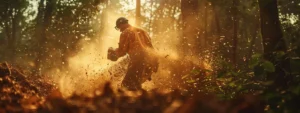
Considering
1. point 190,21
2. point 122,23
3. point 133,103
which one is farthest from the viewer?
point 190,21

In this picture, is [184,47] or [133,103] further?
[184,47]

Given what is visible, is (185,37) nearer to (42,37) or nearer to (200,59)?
(200,59)

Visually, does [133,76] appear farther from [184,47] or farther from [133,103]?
[133,103]

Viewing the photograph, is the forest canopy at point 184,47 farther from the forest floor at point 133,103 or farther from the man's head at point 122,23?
the man's head at point 122,23

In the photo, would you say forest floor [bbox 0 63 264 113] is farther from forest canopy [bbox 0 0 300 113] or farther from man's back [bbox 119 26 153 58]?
man's back [bbox 119 26 153 58]

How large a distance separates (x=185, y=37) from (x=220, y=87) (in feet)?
13.2

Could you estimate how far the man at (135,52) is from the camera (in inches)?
265

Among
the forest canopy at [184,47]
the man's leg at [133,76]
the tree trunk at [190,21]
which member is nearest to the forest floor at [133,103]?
the forest canopy at [184,47]

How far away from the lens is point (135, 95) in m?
3.67

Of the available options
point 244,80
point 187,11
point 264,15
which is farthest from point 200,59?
point 244,80

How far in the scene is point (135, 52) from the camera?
22.3 feet

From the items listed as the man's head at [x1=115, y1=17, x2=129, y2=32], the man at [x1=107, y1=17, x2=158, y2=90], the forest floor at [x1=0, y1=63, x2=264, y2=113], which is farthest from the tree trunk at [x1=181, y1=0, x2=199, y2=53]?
the forest floor at [x1=0, y1=63, x2=264, y2=113]

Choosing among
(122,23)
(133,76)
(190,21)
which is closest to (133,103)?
(133,76)

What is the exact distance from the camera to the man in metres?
6.74
